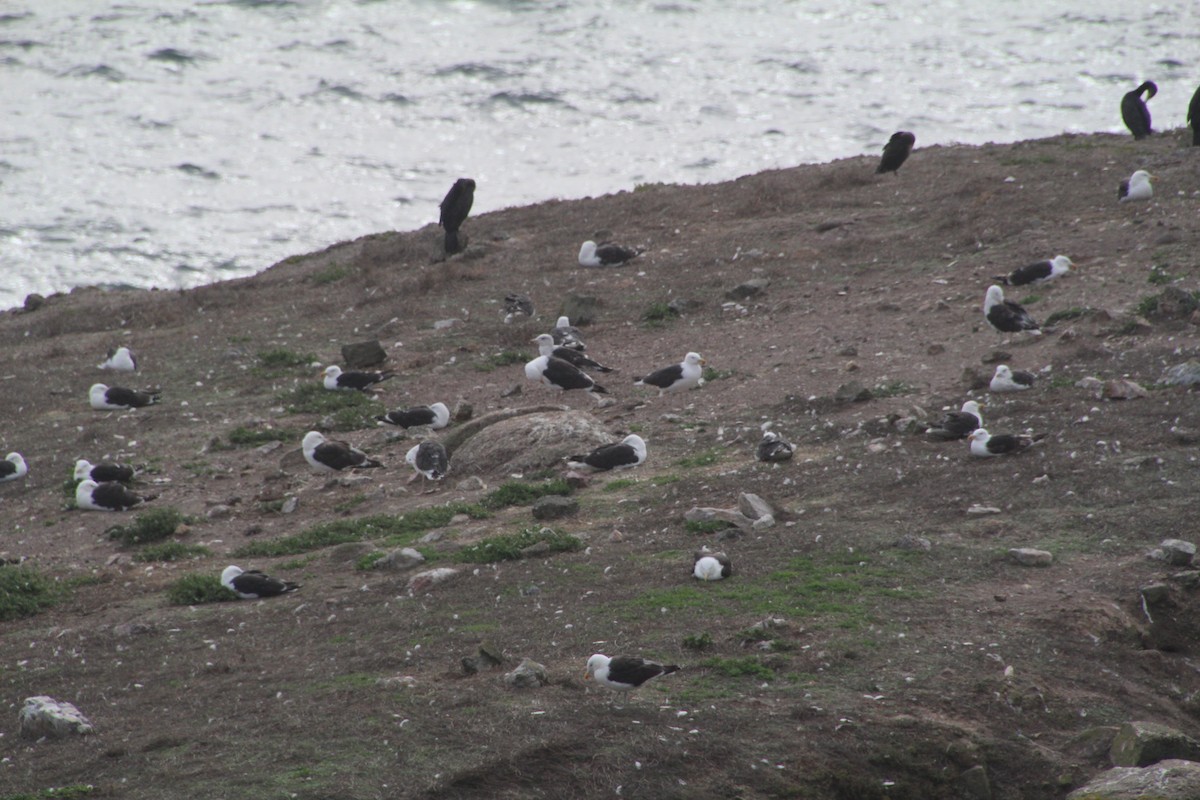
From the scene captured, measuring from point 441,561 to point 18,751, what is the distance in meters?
3.78

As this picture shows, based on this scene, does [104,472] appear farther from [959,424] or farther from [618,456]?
[959,424]

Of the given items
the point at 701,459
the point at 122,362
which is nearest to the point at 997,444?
the point at 701,459

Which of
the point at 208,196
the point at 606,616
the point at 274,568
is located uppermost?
the point at 606,616

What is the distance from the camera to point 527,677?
7812 millimetres

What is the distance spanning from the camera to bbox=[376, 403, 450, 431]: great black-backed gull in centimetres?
1518

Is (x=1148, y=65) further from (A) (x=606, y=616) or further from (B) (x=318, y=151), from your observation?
(A) (x=606, y=616)

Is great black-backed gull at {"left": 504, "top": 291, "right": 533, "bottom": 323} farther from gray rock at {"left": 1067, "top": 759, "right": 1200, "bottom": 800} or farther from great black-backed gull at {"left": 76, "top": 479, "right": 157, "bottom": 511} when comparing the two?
gray rock at {"left": 1067, "top": 759, "right": 1200, "bottom": 800}

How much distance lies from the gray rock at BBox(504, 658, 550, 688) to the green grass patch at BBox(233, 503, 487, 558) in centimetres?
394

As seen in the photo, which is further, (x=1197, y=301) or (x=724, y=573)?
(x=1197, y=301)

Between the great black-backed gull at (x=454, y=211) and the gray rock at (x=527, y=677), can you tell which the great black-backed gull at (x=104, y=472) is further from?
the great black-backed gull at (x=454, y=211)

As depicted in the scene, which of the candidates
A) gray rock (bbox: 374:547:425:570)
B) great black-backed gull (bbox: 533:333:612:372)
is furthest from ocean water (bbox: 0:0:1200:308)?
gray rock (bbox: 374:547:425:570)

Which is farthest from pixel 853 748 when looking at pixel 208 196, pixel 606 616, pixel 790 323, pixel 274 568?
pixel 208 196

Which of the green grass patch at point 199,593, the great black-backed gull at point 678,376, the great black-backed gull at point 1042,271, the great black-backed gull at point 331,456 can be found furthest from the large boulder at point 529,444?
the great black-backed gull at point 1042,271

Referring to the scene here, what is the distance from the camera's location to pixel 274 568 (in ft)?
37.1
